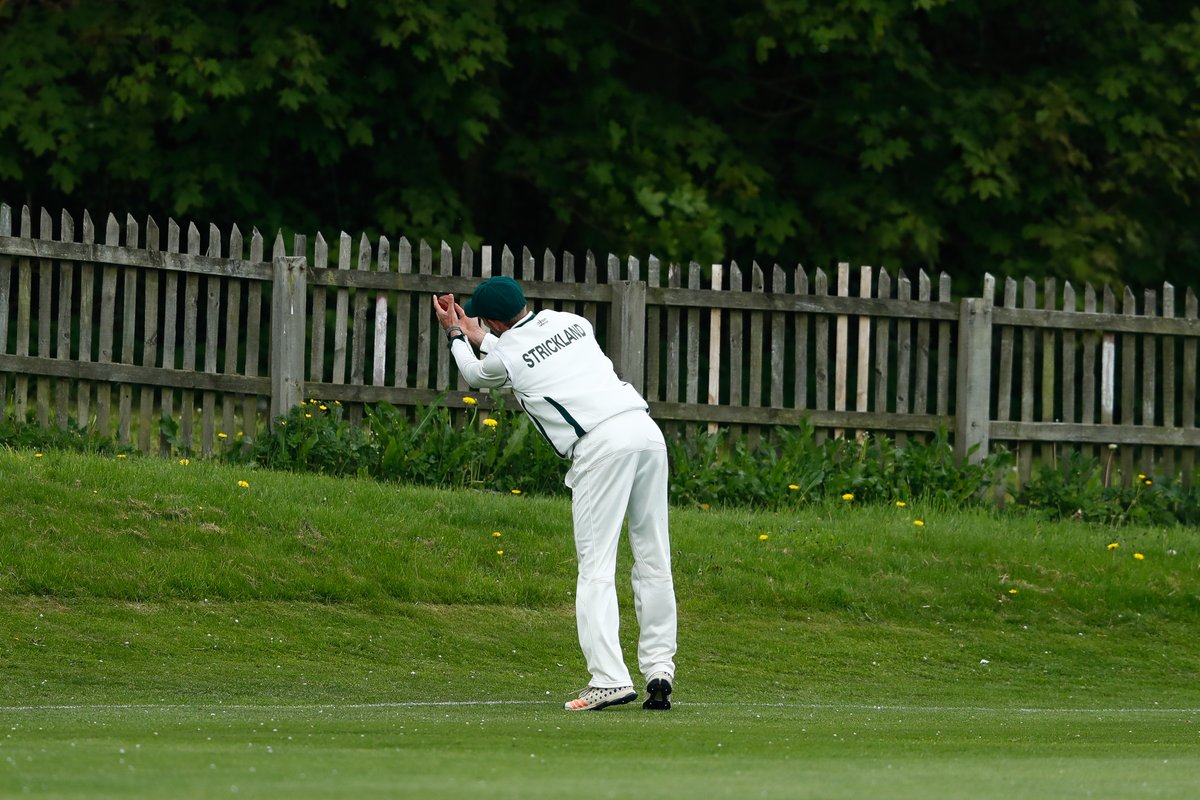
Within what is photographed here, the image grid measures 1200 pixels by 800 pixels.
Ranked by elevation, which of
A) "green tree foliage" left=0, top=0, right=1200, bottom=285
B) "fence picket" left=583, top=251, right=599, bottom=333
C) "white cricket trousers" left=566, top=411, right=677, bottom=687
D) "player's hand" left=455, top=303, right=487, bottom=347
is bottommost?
"white cricket trousers" left=566, top=411, right=677, bottom=687

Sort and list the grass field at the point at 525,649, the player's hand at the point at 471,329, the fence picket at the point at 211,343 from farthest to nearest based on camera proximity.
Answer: the fence picket at the point at 211,343 < the player's hand at the point at 471,329 < the grass field at the point at 525,649

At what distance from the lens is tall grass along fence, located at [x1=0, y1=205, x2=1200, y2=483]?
39.6 ft

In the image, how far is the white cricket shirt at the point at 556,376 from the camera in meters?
7.45

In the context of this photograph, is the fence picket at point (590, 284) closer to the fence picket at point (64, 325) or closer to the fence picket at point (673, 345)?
the fence picket at point (673, 345)

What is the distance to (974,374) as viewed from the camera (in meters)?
12.9

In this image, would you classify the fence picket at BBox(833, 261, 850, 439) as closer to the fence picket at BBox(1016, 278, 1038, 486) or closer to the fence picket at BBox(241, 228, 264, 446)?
the fence picket at BBox(1016, 278, 1038, 486)

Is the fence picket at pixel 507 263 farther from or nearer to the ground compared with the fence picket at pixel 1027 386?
farther from the ground

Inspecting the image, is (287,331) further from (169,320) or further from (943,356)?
(943,356)

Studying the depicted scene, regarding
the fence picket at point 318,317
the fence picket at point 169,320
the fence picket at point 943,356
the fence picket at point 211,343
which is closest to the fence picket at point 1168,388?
the fence picket at point 943,356

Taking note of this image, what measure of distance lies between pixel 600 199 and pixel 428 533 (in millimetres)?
8844

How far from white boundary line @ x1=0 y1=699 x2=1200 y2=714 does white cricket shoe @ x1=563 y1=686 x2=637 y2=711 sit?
570 millimetres

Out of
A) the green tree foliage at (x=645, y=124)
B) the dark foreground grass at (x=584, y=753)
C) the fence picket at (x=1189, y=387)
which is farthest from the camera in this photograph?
the green tree foliage at (x=645, y=124)

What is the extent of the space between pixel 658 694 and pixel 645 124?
494 inches

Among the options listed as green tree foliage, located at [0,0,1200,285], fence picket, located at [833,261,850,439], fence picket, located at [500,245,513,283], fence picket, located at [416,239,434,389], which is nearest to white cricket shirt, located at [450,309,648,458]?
fence picket, located at [500,245,513,283]
